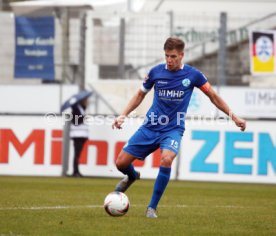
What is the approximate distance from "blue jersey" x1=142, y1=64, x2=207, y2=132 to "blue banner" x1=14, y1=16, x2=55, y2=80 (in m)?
11.0

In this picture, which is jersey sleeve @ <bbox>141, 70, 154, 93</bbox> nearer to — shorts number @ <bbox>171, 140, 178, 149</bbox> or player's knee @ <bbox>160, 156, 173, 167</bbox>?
shorts number @ <bbox>171, 140, 178, 149</bbox>

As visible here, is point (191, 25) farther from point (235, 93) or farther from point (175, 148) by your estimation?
point (175, 148)

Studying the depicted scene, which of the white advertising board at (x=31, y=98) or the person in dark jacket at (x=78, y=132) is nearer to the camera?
the person in dark jacket at (x=78, y=132)

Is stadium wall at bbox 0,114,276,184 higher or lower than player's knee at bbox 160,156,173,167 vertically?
lower

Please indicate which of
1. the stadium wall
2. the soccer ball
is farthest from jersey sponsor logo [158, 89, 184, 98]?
the stadium wall

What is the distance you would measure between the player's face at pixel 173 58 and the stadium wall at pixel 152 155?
904 centimetres

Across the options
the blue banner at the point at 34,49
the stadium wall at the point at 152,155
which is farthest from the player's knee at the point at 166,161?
the blue banner at the point at 34,49

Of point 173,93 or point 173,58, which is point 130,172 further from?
point 173,58

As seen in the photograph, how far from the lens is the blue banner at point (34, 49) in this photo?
22.4m

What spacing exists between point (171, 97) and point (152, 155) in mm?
9068

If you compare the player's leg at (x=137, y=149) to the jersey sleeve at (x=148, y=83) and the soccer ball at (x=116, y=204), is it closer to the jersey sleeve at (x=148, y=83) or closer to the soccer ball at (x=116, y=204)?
the jersey sleeve at (x=148, y=83)

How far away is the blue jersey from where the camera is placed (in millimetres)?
11523

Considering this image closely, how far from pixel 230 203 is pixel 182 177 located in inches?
257

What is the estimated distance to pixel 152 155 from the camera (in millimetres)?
20562
